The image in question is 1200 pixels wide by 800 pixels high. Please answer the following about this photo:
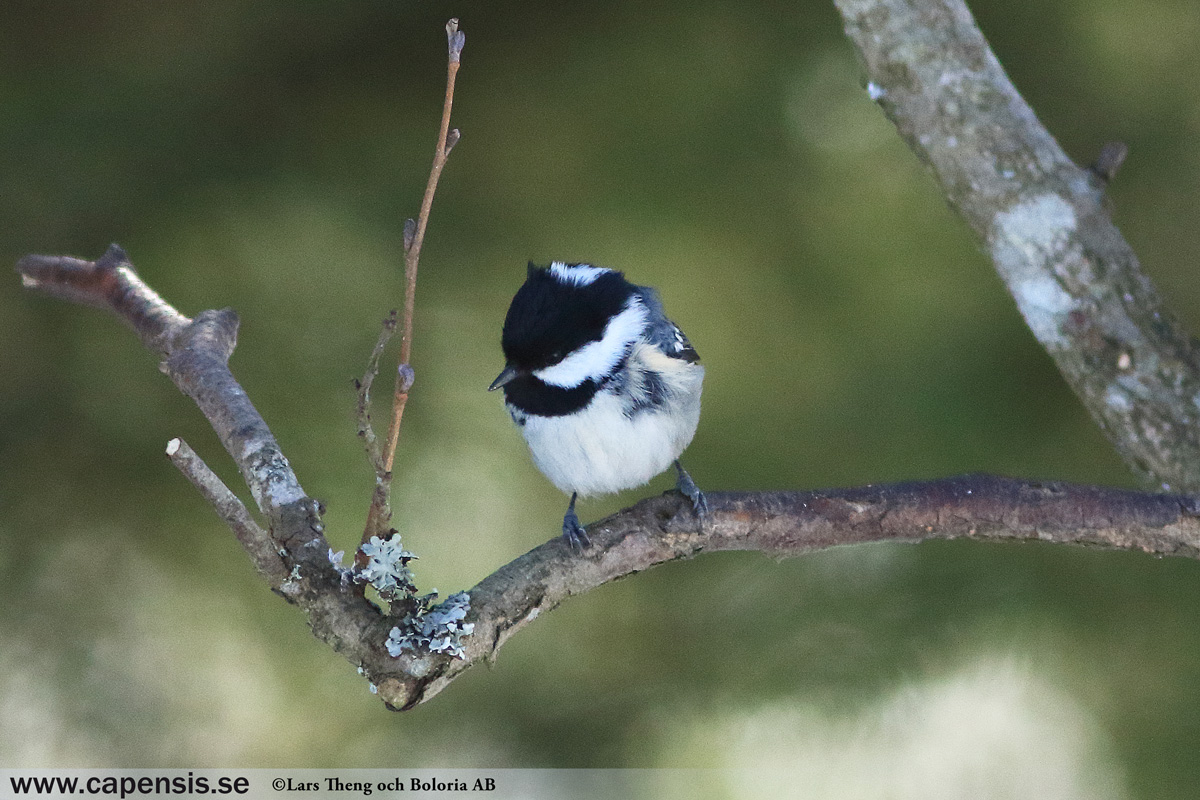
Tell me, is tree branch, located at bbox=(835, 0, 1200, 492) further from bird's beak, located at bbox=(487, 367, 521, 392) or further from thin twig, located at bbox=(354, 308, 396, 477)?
thin twig, located at bbox=(354, 308, 396, 477)

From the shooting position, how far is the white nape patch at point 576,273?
1.02 m

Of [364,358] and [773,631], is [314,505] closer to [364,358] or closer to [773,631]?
[364,358]

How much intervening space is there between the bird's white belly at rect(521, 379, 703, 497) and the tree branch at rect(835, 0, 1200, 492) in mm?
463

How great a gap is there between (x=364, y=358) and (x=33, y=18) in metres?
0.69

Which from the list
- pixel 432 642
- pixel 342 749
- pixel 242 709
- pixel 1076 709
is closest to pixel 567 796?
pixel 342 749

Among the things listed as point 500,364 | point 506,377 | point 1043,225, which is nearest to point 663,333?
point 506,377

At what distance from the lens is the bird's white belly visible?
979 mm

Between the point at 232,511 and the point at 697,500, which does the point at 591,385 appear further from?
the point at 232,511

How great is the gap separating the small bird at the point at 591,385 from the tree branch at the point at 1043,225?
0.45m

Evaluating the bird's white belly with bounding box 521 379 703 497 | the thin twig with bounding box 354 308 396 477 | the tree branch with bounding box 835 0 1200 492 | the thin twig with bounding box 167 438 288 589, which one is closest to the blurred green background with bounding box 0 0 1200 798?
the tree branch with bounding box 835 0 1200 492

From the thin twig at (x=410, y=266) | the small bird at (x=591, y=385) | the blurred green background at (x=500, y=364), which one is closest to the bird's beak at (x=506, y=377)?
the small bird at (x=591, y=385)

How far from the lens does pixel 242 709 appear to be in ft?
4.01

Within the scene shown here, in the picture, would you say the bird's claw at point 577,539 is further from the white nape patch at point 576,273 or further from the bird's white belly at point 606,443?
the white nape patch at point 576,273

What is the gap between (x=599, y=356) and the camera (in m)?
1.00
